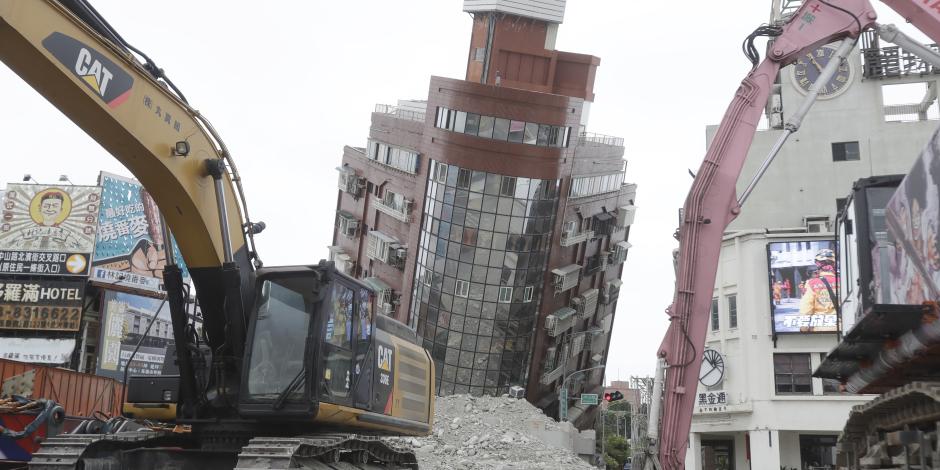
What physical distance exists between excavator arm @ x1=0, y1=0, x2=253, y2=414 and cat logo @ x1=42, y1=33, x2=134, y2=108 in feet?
0.03

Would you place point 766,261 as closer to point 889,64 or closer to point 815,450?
point 815,450

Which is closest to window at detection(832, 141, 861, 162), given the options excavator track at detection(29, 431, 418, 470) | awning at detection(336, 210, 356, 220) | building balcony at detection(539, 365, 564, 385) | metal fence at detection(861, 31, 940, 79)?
metal fence at detection(861, 31, 940, 79)

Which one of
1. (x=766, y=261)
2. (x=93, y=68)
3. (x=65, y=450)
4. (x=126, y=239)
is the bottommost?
(x=65, y=450)

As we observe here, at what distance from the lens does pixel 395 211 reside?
5556 cm

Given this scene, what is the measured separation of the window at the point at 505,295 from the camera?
53719 mm

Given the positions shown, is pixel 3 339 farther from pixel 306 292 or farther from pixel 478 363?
pixel 306 292

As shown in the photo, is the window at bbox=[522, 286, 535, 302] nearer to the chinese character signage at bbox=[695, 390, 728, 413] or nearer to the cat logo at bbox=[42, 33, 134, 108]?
the chinese character signage at bbox=[695, 390, 728, 413]

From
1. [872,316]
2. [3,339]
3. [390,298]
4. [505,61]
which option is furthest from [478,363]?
[872,316]

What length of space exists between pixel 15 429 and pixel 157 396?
2559 millimetres

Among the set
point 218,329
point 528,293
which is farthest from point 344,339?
point 528,293

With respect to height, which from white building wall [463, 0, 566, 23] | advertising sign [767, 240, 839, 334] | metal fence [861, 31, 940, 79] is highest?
white building wall [463, 0, 566, 23]

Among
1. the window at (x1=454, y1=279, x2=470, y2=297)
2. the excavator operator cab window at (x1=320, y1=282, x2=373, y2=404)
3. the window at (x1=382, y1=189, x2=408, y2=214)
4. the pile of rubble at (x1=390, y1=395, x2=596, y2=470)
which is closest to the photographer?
the excavator operator cab window at (x1=320, y1=282, x2=373, y2=404)

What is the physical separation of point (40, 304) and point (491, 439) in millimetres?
30445

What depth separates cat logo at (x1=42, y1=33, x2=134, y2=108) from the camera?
9539 mm
